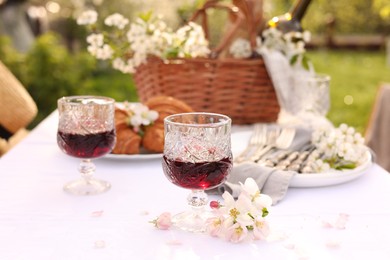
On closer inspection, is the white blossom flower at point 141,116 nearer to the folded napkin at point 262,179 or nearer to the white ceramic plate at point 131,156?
the white ceramic plate at point 131,156

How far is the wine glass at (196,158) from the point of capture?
1183 millimetres

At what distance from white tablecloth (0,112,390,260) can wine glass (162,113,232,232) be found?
8cm

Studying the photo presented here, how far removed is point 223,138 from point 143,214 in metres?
0.26

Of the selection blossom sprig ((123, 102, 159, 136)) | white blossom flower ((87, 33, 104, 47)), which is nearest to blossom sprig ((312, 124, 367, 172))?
blossom sprig ((123, 102, 159, 136))

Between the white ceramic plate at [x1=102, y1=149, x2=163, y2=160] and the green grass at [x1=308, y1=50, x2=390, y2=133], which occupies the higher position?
the white ceramic plate at [x1=102, y1=149, x2=163, y2=160]

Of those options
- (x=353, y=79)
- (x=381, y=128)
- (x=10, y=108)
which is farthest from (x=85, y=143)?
(x=353, y=79)

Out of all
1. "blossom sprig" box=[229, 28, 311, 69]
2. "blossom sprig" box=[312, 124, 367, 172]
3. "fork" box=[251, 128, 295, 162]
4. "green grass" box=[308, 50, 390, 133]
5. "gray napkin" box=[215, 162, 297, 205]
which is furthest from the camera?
"green grass" box=[308, 50, 390, 133]

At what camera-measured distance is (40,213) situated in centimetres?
129

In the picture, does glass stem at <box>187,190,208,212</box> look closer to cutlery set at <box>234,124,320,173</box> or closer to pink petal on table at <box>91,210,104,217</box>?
pink petal on table at <box>91,210,104,217</box>

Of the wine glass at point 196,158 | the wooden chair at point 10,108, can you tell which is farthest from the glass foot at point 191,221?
the wooden chair at point 10,108

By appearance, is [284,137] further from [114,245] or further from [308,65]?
[114,245]

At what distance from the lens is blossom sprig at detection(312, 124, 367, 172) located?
5.02ft

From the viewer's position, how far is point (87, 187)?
145cm

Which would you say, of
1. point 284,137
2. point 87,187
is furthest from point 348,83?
point 87,187
